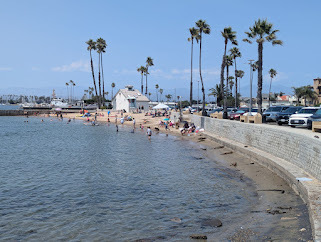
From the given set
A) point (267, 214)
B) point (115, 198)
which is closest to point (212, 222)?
point (267, 214)

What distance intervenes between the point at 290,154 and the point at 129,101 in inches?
2807

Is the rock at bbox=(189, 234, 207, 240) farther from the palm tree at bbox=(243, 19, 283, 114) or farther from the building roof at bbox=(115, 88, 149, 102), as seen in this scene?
the building roof at bbox=(115, 88, 149, 102)

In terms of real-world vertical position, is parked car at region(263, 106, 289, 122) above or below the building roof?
below

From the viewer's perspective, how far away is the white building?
87.5 metres

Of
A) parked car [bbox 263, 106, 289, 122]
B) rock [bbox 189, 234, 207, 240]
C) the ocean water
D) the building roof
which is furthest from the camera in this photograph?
the building roof

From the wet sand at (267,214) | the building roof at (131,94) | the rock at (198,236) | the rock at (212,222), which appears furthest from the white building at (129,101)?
the rock at (198,236)

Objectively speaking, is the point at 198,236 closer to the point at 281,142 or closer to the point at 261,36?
the point at 281,142

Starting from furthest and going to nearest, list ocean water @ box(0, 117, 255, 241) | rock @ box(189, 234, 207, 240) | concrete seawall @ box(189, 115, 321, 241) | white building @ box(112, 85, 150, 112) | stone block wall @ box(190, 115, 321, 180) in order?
white building @ box(112, 85, 150, 112), stone block wall @ box(190, 115, 321, 180), concrete seawall @ box(189, 115, 321, 241), ocean water @ box(0, 117, 255, 241), rock @ box(189, 234, 207, 240)

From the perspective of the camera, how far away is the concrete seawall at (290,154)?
11.7m

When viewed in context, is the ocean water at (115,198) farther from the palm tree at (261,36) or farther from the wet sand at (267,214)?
the palm tree at (261,36)

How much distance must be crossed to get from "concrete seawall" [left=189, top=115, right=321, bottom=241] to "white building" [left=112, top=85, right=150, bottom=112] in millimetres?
58938

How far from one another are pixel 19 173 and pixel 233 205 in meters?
14.2

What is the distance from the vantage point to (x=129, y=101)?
286ft

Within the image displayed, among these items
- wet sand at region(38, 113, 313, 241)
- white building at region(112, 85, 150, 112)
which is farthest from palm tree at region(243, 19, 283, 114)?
white building at region(112, 85, 150, 112)
